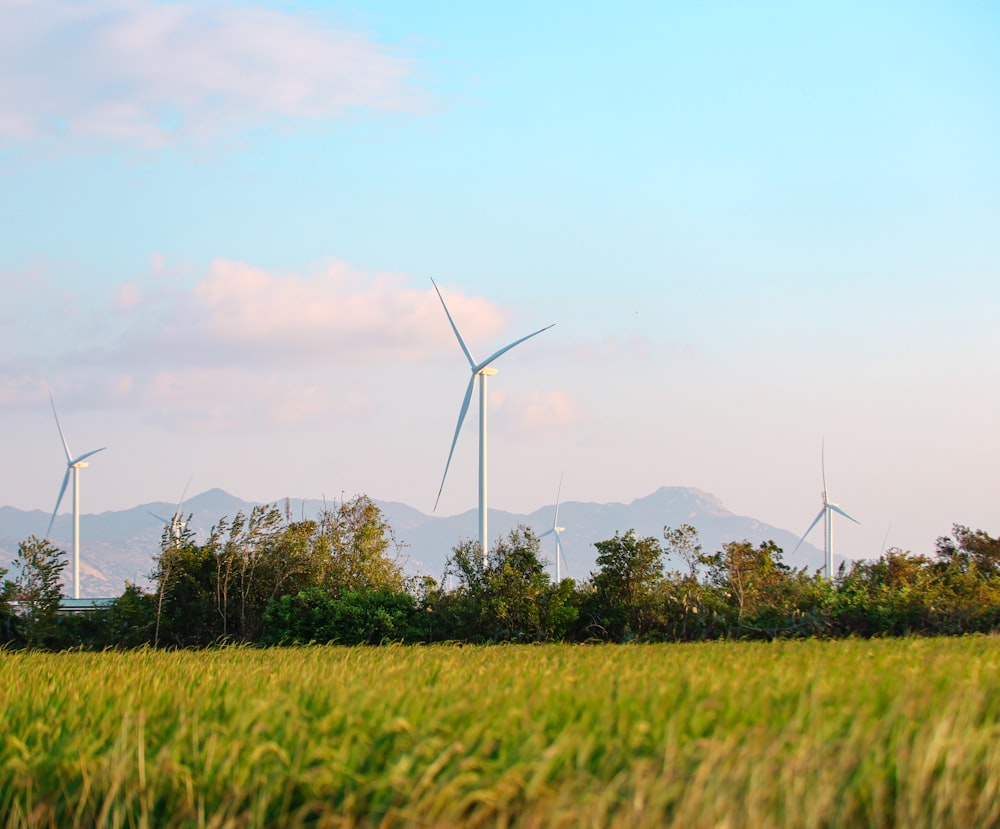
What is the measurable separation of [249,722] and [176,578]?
67.3 feet

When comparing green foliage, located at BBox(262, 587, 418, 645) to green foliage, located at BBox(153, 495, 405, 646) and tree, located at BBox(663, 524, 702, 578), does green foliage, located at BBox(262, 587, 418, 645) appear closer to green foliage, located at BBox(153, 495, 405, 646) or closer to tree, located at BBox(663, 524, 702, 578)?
green foliage, located at BBox(153, 495, 405, 646)

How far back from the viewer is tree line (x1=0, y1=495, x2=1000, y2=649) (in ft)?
79.7

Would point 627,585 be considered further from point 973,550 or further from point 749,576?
point 973,550

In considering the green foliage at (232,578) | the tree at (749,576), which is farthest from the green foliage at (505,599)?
the tree at (749,576)

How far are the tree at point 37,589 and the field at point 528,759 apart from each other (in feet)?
61.2

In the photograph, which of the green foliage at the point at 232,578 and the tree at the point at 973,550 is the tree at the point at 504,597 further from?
the tree at the point at 973,550

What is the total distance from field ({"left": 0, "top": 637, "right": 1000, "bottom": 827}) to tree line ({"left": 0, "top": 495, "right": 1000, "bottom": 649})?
16.5 metres

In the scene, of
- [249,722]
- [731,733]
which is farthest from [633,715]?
[249,722]

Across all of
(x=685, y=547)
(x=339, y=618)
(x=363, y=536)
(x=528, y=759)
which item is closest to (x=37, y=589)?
(x=339, y=618)

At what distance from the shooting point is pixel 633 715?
21.8 ft

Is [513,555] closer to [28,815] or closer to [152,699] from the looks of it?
[152,699]

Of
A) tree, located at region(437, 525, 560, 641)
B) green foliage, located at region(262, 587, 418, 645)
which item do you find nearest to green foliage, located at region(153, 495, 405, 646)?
green foliage, located at region(262, 587, 418, 645)

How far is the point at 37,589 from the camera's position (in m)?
25.8

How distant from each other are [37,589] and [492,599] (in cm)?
1130
